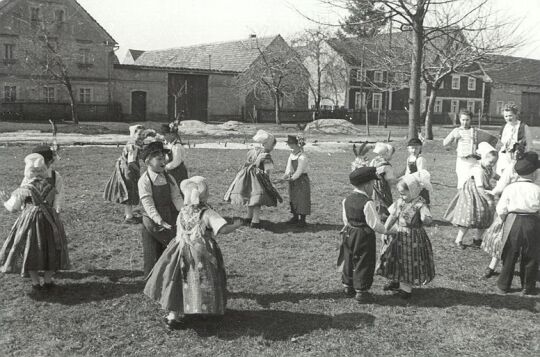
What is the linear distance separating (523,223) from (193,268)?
3562 millimetres

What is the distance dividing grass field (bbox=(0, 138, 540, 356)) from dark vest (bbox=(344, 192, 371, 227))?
0.84m

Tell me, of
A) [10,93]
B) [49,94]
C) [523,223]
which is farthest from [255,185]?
[49,94]

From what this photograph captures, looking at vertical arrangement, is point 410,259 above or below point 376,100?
below

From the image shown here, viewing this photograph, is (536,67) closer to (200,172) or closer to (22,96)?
(22,96)

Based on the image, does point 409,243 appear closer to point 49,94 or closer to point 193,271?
point 193,271

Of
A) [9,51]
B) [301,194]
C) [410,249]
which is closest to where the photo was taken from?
[410,249]

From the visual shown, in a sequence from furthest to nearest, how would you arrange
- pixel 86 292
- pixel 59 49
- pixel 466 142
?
pixel 59 49, pixel 466 142, pixel 86 292

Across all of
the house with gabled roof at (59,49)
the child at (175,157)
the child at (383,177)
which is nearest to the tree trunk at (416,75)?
the child at (383,177)

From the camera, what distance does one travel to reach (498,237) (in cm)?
638

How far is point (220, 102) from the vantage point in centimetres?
4128

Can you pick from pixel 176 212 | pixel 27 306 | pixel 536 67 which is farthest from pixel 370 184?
pixel 536 67

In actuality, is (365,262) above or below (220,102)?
below

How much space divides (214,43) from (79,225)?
135 ft

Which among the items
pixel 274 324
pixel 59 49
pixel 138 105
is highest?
pixel 59 49
